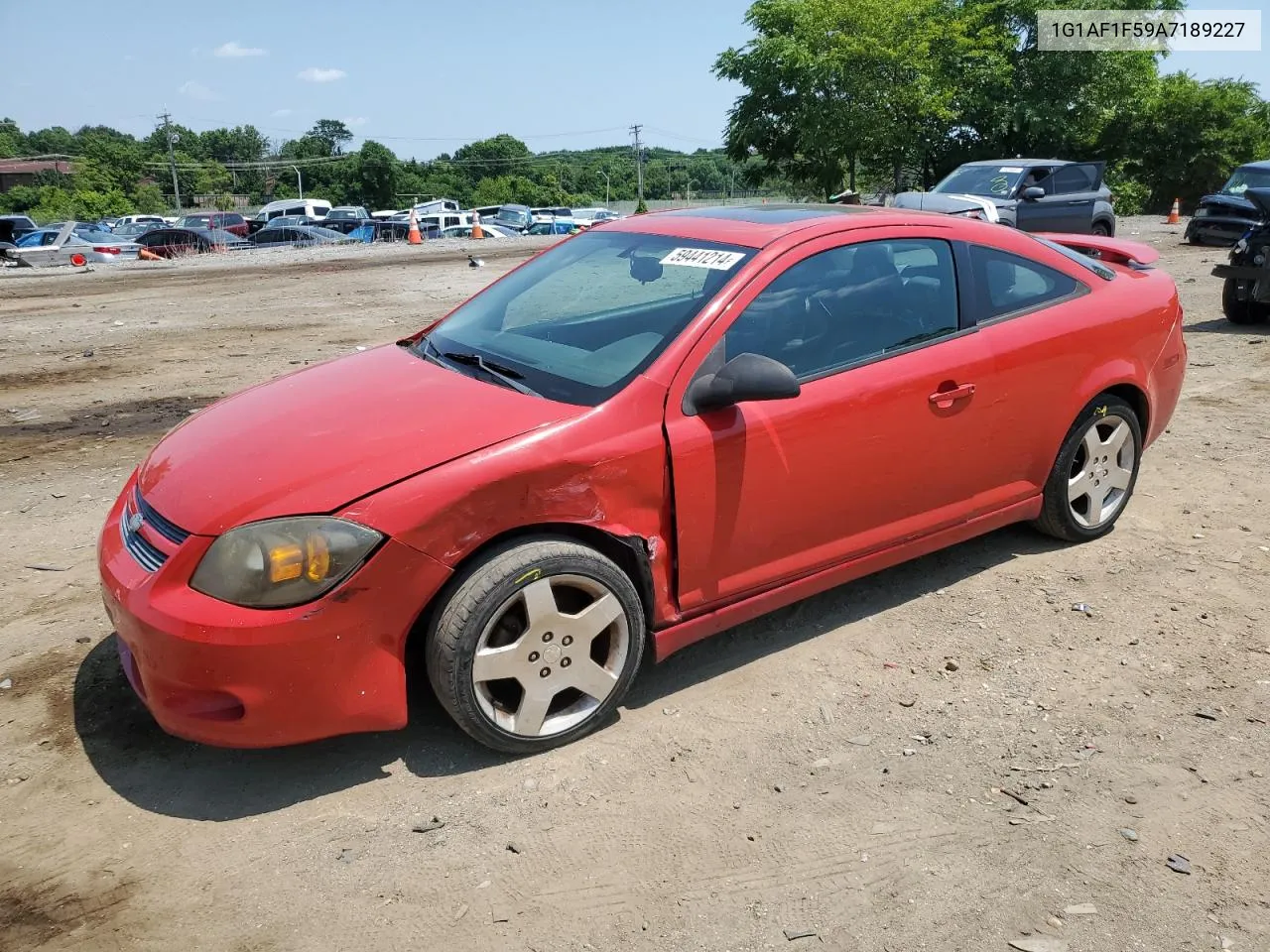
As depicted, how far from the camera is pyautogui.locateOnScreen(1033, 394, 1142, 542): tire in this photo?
14.5 feet

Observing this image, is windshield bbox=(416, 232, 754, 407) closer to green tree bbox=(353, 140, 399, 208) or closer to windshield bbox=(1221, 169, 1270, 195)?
windshield bbox=(1221, 169, 1270, 195)

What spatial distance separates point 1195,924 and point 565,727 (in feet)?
5.82

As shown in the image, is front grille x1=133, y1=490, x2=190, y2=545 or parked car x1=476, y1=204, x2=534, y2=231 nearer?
front grille x1=133, y1=490, x2=190, y2=545

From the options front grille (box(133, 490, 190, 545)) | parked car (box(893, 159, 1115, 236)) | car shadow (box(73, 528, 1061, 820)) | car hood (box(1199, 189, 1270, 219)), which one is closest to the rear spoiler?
car shadow (box(73, 528, 1061, 820))

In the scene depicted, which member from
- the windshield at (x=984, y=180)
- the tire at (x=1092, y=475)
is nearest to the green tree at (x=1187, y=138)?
the windshield at (x=984, y=180)

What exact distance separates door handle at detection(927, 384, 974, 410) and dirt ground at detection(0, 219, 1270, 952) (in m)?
0.89

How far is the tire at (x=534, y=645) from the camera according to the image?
2.91 meters

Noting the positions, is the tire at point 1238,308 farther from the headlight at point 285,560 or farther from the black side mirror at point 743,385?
the headlight at point 285,560

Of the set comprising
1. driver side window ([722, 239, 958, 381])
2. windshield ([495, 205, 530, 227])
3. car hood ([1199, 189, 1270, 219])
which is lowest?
driver side window ([722, 239, 958, 381])

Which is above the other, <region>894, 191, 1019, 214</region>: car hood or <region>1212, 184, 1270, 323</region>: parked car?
<region>894, 191, 1019, 214</region>: car hood

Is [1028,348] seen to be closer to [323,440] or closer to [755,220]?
[755,220]

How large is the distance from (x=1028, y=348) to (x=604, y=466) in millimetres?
2010

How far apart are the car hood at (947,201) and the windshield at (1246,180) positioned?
6504 mm

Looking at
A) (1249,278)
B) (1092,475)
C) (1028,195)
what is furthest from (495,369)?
(1028,195)
